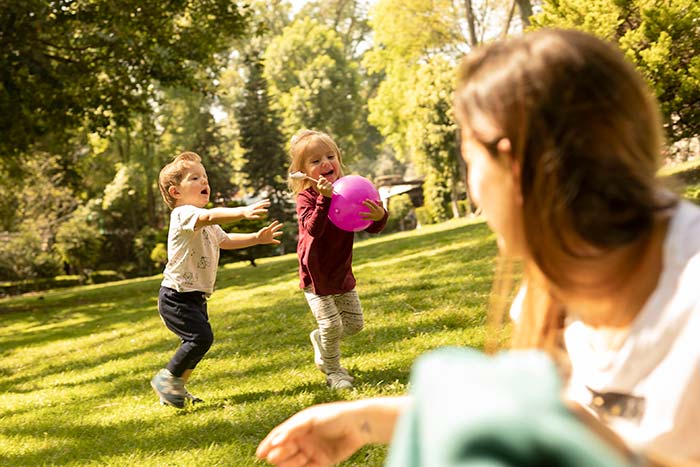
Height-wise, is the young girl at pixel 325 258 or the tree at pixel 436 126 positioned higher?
the tree at pixel 436 126

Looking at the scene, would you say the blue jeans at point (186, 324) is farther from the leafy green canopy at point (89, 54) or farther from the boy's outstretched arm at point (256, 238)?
the leafy green canopy at point (89, 54)

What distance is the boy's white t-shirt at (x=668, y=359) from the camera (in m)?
1.21

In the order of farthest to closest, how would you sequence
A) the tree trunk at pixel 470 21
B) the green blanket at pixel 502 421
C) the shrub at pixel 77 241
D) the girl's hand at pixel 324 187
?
the tree trunk at pixel 470 21
the shrub at pixel 77 241
the girl's hand at pixel 324 187
the green blanket at pixel 502 421

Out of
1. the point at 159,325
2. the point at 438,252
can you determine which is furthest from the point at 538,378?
the point at 438,252

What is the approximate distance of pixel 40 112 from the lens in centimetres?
1677

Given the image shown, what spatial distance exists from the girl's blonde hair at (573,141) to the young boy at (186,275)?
433 centimetres

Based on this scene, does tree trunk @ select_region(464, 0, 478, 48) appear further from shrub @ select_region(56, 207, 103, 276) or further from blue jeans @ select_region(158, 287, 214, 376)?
blue jeans @ select_region(158, 287, 214, 376)

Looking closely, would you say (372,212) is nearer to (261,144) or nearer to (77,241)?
(77,241)

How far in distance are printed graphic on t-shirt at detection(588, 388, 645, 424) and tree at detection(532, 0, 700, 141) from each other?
12.9 m

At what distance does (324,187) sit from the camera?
5219mm

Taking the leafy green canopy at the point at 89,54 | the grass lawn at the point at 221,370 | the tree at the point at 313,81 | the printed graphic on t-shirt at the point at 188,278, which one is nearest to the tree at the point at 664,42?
the grass lawn at the point at 221,370

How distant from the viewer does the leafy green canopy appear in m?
15.6

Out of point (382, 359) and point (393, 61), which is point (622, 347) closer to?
point (382, 359)

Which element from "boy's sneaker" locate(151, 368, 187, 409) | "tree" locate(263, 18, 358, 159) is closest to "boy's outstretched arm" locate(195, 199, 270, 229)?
"boy's sneaker" locate(151, 368, 187, 409)
